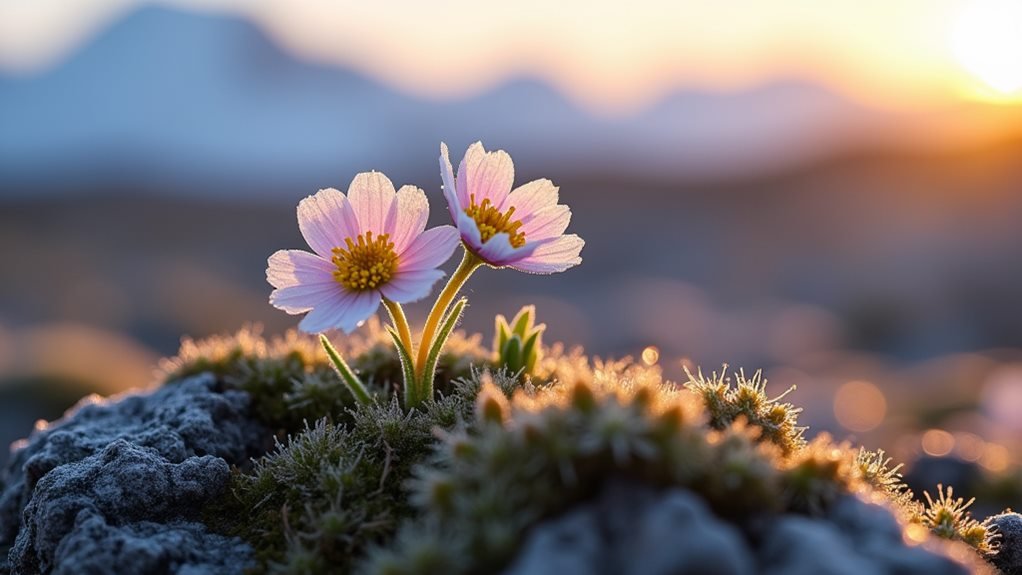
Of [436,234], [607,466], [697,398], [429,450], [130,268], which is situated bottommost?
[607,466]

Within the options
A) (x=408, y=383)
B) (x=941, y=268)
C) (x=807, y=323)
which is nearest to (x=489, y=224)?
(x=408, y=383)

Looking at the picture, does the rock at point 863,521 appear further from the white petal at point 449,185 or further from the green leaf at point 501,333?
the green leaf at point 501,333

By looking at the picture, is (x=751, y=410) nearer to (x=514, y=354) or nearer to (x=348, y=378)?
(x=514, y=354)

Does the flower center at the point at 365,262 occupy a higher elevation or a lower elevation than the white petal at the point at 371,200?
lower

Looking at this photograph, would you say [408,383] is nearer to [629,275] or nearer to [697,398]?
[697,398]

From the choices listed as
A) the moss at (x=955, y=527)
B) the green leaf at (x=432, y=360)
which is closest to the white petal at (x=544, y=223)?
the green leaf at (x=432, y=360)

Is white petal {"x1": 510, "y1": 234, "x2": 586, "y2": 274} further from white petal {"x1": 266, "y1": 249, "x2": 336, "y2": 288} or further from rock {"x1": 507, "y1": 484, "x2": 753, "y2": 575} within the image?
rock {"x1": 507, "y1": 484, "x2": 753, "y2": 575}

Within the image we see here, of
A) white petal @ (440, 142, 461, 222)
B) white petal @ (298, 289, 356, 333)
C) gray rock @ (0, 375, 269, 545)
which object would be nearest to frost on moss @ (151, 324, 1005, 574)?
gray rock @ (0, 375, 269, 545)
